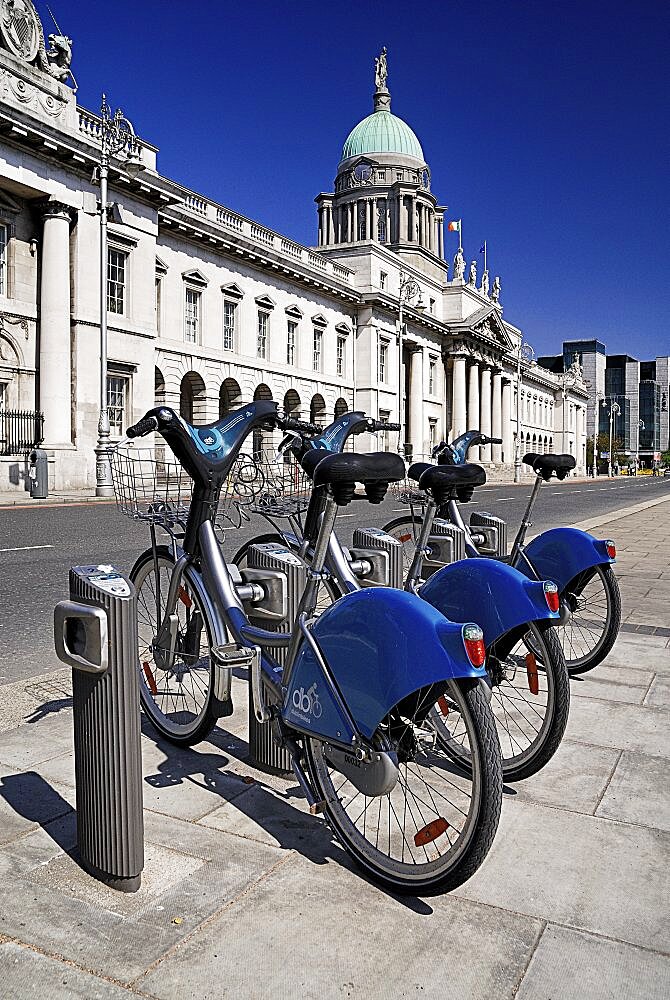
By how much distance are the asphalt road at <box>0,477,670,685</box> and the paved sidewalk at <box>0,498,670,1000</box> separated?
2311 millimetres

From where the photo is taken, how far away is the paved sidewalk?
2.24m

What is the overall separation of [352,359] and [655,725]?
162 feet

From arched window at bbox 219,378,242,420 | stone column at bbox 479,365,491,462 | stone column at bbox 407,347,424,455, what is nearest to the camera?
arched window at bbox 219,378,242,420

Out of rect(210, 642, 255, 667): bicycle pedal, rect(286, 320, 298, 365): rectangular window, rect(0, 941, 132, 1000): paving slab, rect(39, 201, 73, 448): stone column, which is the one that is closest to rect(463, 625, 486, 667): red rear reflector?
rect(210, 642, 255, 667): bicycle pedal

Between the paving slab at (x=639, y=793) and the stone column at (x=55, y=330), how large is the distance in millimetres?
26103

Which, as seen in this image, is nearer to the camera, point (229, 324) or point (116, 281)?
point (116, 281)

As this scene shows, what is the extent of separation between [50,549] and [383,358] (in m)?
45.3

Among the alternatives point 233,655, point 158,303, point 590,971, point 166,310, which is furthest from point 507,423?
point 590,971

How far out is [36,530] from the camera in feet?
48.2

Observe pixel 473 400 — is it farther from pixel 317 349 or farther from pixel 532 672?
pixel 532 672

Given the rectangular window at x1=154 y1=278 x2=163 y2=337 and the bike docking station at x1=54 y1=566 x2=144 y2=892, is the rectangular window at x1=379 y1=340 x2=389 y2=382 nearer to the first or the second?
the rectangular window at x1=154 y1=278 x2=163 y2=337

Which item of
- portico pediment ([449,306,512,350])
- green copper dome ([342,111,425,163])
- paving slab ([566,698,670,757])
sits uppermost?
green copper dome ([342,111,425,163])

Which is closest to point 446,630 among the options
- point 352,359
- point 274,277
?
point 274,277

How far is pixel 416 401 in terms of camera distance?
2399 inches
